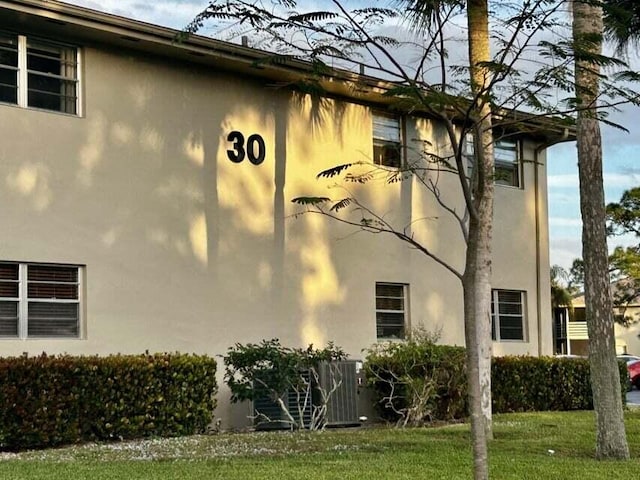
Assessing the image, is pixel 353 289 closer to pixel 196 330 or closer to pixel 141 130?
pixel 196 330

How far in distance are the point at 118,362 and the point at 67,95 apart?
4.15 meters

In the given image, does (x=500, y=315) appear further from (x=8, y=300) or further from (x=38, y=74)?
(x=38, y=74)

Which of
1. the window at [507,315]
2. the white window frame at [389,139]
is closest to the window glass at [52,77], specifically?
the white window frame at [389,139]

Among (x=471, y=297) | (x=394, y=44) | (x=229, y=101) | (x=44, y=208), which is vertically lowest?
(x=471, y=297)

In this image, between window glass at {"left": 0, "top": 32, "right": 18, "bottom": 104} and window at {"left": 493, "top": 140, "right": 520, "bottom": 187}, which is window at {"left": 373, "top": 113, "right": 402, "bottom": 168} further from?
window glass at {"left": 0, "top": 32, "right": 18, "bottom": 104}

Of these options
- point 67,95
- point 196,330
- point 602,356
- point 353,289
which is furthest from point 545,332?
point 67,95

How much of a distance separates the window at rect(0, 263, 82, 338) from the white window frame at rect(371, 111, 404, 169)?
686cm

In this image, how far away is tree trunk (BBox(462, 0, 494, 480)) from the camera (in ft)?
25.0

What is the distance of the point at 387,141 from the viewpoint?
19.3 metres

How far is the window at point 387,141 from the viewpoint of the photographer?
19.1m

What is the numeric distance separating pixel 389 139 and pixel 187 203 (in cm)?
507

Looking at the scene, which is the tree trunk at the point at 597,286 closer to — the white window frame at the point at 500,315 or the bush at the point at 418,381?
the bush at the point at 418,381

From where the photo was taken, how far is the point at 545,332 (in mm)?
21656

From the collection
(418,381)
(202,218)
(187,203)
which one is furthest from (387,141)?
(418,381)
